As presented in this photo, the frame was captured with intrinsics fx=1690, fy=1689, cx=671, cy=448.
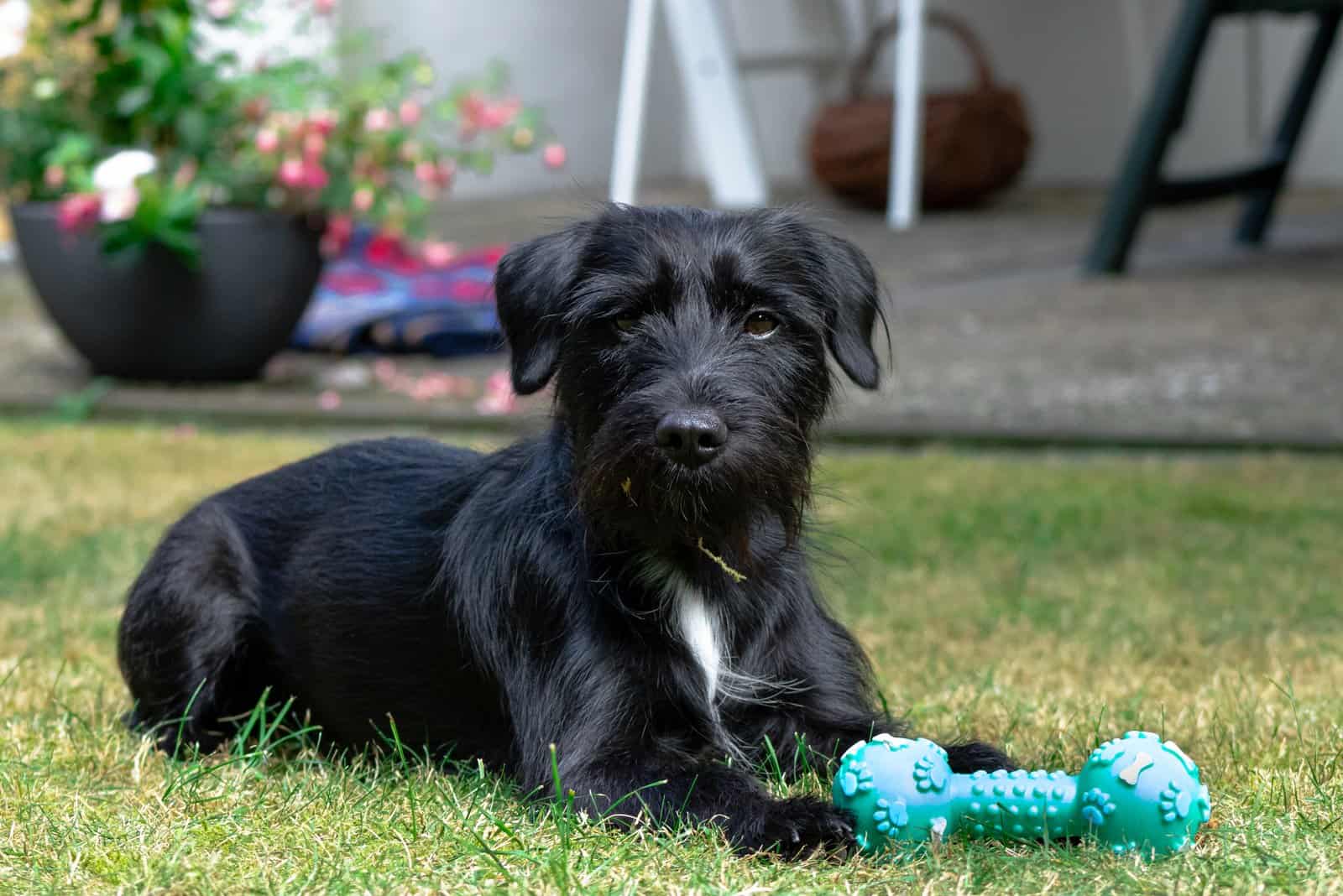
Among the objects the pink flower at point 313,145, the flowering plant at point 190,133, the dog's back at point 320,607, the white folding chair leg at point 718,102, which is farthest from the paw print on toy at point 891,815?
the white folding chair leg at point 718,102

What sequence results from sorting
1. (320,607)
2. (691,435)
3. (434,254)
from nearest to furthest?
(691,435)
(320,607)
(434,254)

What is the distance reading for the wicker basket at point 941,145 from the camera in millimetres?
11344

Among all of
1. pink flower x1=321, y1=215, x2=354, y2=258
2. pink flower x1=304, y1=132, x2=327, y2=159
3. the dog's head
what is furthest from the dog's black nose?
pink flower x1=321, y1=215, x2=354, y2=258

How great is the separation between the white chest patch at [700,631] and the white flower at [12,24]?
18.0ft

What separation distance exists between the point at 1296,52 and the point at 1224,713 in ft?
34.1

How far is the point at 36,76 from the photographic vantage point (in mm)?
7504

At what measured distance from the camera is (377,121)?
7.42m

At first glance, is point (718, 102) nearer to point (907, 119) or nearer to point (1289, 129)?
point (907, 119)

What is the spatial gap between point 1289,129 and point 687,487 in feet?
24.2

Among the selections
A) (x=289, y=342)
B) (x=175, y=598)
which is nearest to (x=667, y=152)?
(x=289, y=342)

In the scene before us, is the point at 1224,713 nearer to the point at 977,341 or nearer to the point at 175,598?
the point at 175,598

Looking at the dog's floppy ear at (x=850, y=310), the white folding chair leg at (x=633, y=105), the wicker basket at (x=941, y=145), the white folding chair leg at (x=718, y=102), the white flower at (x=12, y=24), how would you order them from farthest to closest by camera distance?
the wicker basket at (x=941, y=145) < the white folding chair leg at (x=718, y=102) < the white folding chair leg at (x=633, y=105) < the white flower at (x=12, y=24) < the dog's floppy ear at (x=850, y=310)

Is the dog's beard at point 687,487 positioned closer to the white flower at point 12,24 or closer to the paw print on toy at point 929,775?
the paw print on toy at point 929,775

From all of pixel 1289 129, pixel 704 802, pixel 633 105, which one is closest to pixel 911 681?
pixel 704 802
